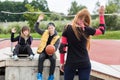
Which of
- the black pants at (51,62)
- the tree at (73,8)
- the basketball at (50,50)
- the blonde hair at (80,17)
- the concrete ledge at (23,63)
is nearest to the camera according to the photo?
the blonde hair at (80,17)

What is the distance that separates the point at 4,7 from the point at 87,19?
7610 centimetres

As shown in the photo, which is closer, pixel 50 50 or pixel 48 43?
pixel 50 50

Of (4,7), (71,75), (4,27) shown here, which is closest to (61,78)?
(71,75)

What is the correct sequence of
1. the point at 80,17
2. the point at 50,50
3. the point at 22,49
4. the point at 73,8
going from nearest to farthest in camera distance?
the point at 80,17
the point at 50,50
the point at 22,49
the point at 73,8

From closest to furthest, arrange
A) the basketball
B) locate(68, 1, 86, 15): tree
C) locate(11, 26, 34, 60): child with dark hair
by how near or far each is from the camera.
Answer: the basketball
locate(11, 26, 34, 60): child with dark hair
locate(68, 1, 86, 15): tree

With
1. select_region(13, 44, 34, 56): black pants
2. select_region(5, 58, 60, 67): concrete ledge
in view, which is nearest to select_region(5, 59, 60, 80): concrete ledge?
select_region(5, 58, 60, 67): concrete ledge

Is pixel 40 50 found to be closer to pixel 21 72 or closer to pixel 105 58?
pixel 21 72

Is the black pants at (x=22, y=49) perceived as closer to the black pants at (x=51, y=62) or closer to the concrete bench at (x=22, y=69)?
the concrete bench at (x=22, y=69)

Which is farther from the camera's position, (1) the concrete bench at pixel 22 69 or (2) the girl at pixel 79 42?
(1) the concrete bench at pixel 22 69

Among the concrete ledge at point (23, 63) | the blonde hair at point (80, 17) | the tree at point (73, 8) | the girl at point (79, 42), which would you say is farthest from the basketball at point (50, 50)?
the tree at point (73, 8)

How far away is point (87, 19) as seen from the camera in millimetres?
6559

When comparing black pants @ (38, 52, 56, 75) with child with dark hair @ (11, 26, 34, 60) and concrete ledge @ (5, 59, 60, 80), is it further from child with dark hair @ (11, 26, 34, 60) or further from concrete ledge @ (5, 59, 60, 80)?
child with dark hair @ (11, 26, 34, 60)

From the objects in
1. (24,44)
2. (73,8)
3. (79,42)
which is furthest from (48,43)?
(73,8)

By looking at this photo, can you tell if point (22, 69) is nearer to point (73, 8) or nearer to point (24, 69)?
point (24, 69)
